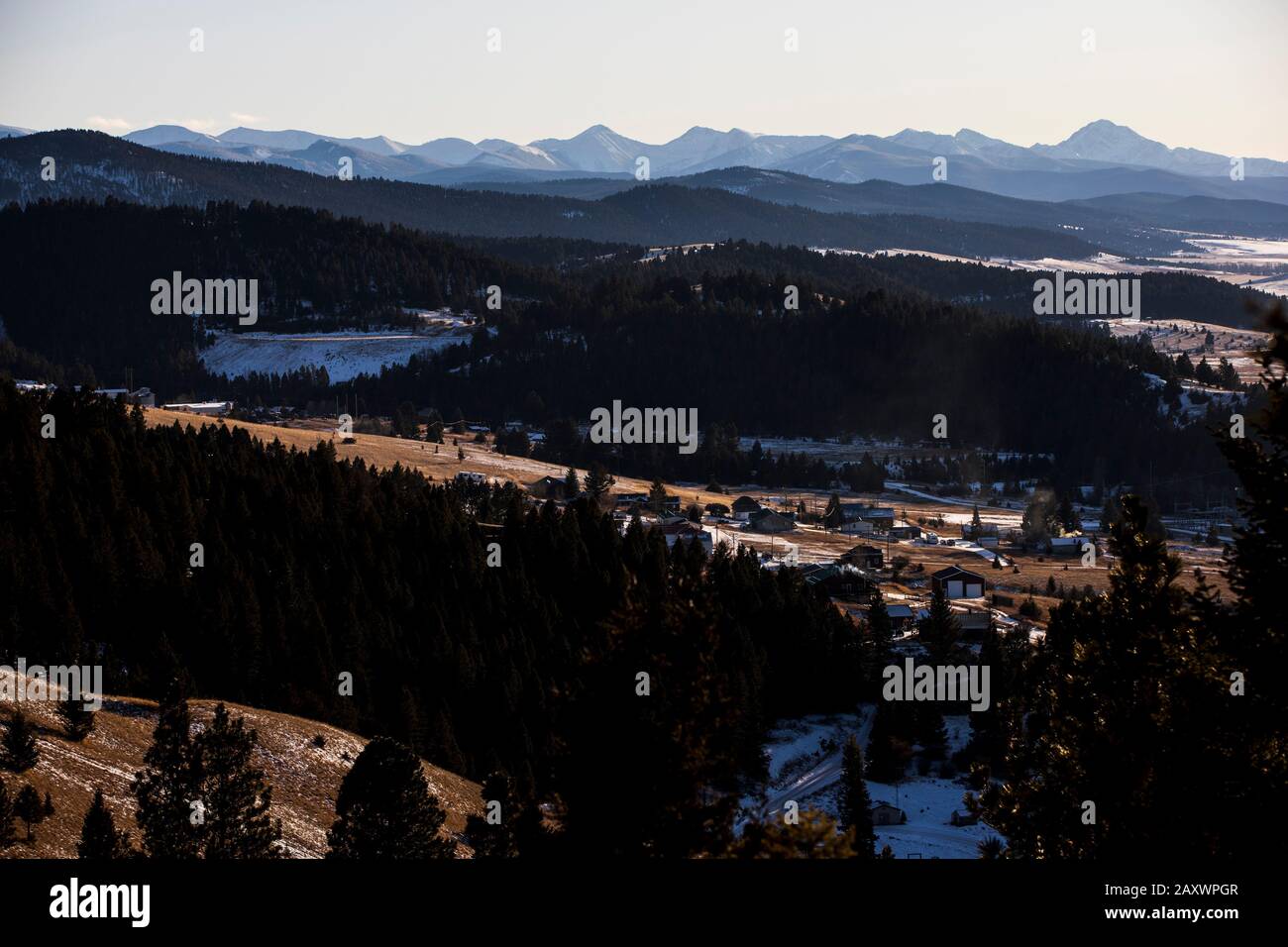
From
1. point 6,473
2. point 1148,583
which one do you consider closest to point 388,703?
point 6,473

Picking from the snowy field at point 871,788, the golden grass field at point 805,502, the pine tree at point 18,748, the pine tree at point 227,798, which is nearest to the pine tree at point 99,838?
the pine tree at point 227,798

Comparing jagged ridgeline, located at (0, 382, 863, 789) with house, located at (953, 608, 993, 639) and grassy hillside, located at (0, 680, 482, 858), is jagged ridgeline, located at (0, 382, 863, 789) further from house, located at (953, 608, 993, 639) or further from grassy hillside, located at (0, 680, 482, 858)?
house, located at (953, 608, 993, 639)

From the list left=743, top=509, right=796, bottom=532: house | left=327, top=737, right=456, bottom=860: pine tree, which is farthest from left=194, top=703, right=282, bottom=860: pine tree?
left=743, top=509, right=796, bottom=532: house

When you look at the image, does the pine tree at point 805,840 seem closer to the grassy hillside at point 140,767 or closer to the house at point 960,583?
the grassy hillside at point 140,767
